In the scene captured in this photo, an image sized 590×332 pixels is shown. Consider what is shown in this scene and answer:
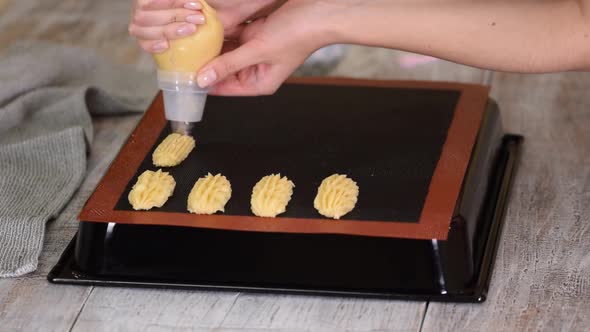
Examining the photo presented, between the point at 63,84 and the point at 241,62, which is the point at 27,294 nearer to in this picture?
the point at 241,62

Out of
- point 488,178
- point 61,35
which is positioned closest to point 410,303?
point 488,178

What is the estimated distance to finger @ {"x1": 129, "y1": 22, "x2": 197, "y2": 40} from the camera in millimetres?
1197

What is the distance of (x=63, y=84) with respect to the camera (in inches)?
69.9

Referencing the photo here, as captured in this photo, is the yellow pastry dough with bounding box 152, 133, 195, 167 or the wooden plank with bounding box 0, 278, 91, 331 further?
the yellow pastry dough with bounding box 152, 133, 195, 167

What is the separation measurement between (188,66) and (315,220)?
0.92 ft

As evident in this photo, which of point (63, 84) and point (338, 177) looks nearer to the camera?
point (338, 177)

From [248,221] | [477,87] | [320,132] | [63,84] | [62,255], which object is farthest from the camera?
[63,84]

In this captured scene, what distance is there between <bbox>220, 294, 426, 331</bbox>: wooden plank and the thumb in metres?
0.29

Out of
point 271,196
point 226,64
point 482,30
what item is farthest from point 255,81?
point 482,30

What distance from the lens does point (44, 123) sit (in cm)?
164

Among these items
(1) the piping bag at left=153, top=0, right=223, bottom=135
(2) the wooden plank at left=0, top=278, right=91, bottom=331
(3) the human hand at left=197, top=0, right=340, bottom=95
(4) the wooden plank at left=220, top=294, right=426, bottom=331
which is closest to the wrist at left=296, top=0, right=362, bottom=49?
(3) the human hand at left=197, top=0, right=340, bottom=95

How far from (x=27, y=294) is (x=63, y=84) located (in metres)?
0.66

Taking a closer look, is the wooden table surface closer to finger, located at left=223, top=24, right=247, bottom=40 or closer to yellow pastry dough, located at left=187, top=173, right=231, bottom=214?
yellow pastry dough, located at left=187, top=173, right=231, bottom=214

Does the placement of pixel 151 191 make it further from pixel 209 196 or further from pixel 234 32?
pixel 234 32
